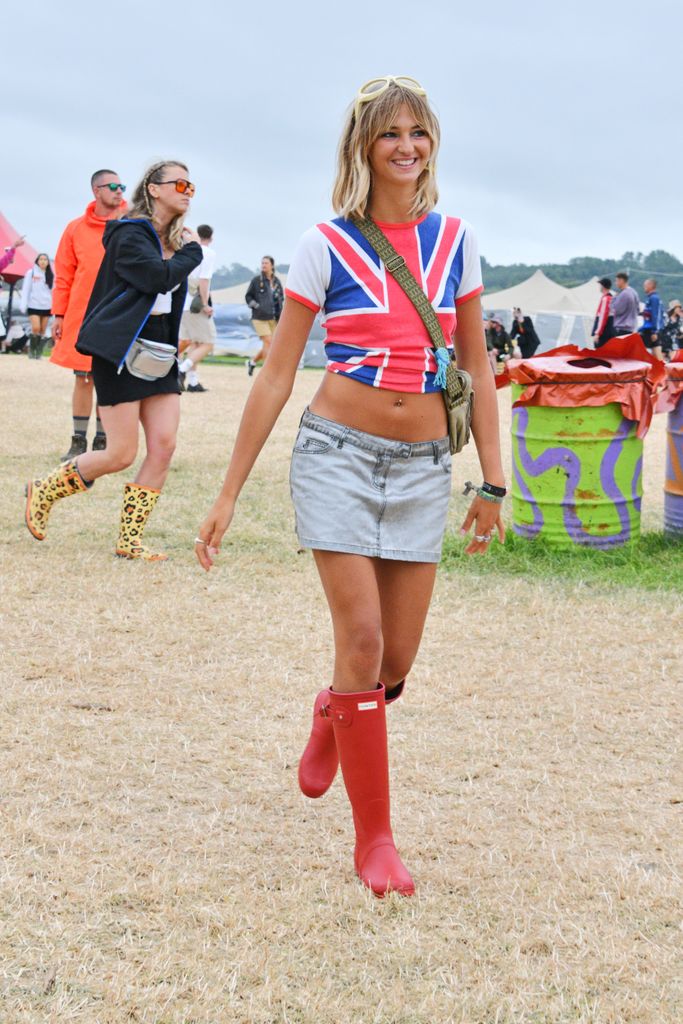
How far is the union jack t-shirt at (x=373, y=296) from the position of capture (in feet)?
9.15

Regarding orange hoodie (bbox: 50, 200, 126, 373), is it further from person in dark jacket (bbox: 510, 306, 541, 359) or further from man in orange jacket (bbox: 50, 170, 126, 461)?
person in dark jacket (bbox: 510, 306, 541, 359)

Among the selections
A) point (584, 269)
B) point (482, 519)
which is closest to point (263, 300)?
point (482, 519)

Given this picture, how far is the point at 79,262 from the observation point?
7.90 metres

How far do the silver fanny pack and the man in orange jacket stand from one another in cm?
201

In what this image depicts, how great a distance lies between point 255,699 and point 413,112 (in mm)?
2177

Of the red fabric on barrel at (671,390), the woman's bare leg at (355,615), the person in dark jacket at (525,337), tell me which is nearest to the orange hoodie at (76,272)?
the red fabric on barrel at (671,390)

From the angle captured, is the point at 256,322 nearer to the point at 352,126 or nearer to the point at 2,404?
the point at 2,404

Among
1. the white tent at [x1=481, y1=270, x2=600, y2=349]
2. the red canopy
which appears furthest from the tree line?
the red canopy

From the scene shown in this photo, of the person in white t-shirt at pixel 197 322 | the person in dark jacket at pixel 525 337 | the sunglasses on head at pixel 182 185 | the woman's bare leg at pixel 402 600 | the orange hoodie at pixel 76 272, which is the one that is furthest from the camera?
the person in dark jacket at pixel 525 337

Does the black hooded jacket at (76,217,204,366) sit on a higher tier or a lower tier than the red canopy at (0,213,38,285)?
lower

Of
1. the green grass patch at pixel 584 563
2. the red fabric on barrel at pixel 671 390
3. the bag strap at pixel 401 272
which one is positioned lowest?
the green grass patch at pixel 584 563

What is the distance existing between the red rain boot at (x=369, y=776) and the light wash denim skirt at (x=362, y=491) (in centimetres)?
37

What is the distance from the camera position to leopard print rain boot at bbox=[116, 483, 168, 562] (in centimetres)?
619

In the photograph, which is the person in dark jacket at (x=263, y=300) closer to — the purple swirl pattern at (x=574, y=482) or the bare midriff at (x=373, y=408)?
the purple swirl pattern at (x=574, y=482)
